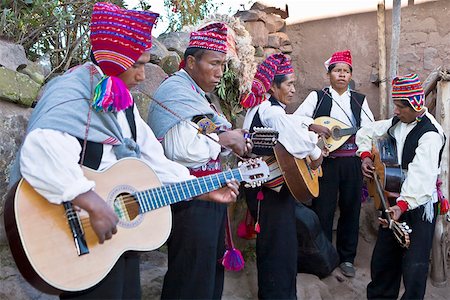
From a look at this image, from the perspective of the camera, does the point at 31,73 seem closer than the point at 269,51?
Yes

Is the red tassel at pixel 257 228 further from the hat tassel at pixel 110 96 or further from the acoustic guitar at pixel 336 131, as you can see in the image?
the hat tassel at pixel 110 96

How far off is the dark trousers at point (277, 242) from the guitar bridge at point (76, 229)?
2001mm

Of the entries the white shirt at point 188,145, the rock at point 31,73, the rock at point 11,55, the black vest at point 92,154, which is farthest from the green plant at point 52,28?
the black vest at point 92,154

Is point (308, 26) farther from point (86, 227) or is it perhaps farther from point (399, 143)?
point (86, 227)

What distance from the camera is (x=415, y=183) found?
3.78 meters

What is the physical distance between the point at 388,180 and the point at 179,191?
1971 mm

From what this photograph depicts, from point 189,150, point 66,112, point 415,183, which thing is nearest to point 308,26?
point 415,183

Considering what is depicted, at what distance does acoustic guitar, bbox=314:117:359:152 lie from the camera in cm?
525

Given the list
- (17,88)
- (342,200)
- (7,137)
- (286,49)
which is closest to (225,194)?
(7,137)

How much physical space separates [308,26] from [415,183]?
344 cm

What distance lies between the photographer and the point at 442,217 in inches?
205

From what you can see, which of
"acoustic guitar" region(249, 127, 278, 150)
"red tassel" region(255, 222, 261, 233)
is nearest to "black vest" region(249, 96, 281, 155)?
"acoustic guitar" region(249, 127, 278, 150)

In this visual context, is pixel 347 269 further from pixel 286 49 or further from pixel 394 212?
pixel 286 49

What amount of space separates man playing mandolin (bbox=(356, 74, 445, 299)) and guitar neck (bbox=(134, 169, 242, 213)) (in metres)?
1.52
